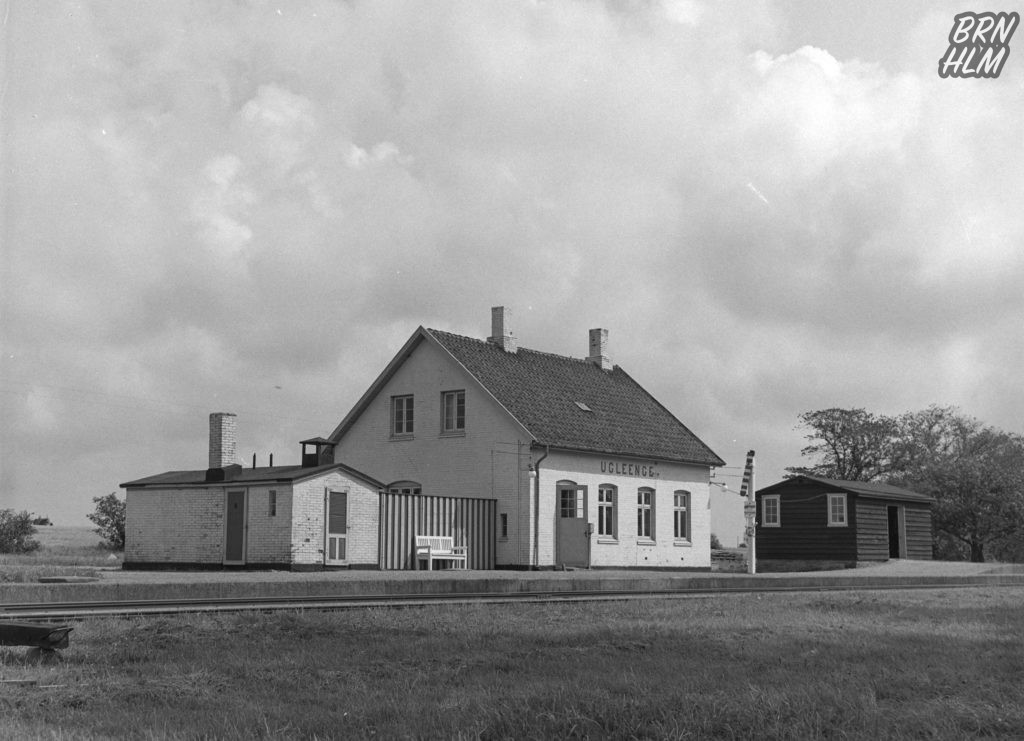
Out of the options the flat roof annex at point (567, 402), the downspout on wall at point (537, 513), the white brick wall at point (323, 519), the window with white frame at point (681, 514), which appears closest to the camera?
the white brick wall at point (323, 519)

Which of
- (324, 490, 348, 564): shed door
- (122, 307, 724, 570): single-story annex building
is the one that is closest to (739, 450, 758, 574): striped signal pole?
(122, 307, 724, 570): single-story annex building

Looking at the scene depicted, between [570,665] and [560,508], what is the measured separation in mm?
26111

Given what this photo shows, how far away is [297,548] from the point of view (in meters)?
29.7

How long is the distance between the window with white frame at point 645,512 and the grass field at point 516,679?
80.2 feet

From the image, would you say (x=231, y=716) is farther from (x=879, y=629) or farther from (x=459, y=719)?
(x=879, y=629)

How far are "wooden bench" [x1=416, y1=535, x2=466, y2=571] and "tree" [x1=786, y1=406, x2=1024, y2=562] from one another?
32.4m

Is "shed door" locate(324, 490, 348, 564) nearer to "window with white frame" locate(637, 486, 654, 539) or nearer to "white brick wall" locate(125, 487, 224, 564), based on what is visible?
"white brick wall" locate(125, 487, 224, 564)

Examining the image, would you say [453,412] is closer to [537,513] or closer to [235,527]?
[537,513]

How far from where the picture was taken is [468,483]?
35188 mm

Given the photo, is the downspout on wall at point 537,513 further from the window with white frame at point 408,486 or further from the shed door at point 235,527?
the shed door at point 235,527

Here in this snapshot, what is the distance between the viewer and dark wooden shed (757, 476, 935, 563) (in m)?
43.6

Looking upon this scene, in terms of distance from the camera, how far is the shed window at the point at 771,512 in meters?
46.8

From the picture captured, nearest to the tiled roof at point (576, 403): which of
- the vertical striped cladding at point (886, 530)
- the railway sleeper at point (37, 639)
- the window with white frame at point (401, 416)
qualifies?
the window with white frame at point (401, 416)

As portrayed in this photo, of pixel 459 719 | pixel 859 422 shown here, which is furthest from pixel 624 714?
pixel 859 422
